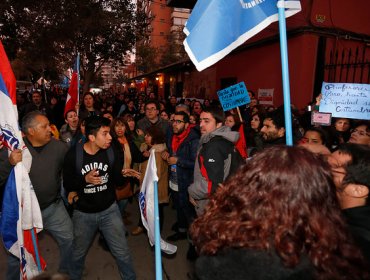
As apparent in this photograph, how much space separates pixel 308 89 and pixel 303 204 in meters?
9.58

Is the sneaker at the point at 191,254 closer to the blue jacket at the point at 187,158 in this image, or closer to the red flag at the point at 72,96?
the blue jacket at the point at 187,158

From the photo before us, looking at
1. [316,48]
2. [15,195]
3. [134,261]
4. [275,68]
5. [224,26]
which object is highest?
[316,48]

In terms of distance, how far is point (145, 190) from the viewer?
115 inches

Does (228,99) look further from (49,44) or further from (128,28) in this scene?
(128,28)

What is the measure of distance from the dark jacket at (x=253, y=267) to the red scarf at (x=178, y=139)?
342cm

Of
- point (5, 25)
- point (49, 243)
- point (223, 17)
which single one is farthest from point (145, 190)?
point (5, 25)

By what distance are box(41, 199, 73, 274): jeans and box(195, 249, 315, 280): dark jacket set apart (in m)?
2.59

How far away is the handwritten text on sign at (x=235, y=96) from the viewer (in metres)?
5.95

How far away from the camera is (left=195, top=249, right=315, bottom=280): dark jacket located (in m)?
1.16

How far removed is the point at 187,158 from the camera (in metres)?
4.46

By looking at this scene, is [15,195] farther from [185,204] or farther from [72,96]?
[72,96]

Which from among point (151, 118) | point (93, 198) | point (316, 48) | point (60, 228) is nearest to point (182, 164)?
point (93, 198)

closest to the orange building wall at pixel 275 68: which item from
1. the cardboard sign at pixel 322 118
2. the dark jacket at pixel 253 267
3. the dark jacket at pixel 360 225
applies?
the cardboard sign at pixel 322 118

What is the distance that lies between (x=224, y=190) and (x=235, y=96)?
15.9 feet
